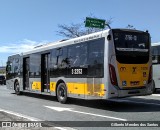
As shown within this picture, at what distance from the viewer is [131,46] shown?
1489 cm

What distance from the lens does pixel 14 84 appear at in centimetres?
2531

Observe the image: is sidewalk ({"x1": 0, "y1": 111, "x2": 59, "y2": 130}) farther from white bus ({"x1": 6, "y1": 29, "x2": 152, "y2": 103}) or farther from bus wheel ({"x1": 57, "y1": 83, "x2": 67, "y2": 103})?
bus wheel ({"x1": 57, "y1": 83, "x2": 67, "y2": 103})

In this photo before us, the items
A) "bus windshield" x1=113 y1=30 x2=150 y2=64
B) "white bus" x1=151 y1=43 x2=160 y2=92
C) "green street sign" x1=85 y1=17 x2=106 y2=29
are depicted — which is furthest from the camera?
"green street sign" x1=85 y1=17 x2=106 y2=29

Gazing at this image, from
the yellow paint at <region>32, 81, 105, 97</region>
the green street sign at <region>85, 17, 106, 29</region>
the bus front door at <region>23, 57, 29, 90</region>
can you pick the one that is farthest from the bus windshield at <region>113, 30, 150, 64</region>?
the green street sign at <region>85, 17, 106, 29</region>

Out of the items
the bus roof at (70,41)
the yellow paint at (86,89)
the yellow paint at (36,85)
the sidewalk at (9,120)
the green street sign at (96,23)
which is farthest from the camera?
the green street sign at (96,23)

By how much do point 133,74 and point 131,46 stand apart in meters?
1.13

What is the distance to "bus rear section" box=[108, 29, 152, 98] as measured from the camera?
14.2 m

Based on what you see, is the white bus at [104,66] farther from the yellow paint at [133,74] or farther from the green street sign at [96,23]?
the green street sign at [96,23]

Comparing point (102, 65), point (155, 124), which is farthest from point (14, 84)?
point (155, 124)

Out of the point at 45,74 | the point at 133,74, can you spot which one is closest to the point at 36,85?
the point at 45,74

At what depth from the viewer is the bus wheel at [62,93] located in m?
17.5

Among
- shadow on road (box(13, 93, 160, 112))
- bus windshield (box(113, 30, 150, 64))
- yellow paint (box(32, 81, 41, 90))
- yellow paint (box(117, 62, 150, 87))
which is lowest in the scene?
shadow on road (box(13, 93, 160, 112))

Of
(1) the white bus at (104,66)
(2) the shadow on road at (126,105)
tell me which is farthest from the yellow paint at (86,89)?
(2) the shadow on road at (126,105)

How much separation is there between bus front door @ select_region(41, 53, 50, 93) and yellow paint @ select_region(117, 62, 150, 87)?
6.05m
